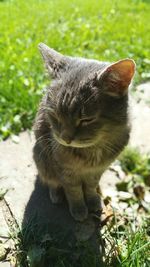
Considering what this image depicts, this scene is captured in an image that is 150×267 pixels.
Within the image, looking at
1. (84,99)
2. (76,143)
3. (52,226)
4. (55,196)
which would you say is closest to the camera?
(84,99)

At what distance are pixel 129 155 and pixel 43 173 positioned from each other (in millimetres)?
873

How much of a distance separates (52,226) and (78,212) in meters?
0.20

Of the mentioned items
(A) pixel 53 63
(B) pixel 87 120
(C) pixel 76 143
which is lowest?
(C) pixel 76 143

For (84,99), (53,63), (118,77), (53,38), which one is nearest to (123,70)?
(118,77)

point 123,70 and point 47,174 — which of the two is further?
point 47,174

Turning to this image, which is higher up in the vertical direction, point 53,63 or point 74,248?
point 53,63

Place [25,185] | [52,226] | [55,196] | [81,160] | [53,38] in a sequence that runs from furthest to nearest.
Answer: [53,38], [25,185], [55,196], [52,226], [81,160]

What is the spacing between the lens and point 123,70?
201 cm

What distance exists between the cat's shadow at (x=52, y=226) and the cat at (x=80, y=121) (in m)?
0.08

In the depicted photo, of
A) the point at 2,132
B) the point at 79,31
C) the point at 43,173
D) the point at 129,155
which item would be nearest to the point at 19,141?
the point at 2,132

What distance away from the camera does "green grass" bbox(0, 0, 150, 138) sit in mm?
3656

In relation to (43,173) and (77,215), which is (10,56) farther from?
(77,215)

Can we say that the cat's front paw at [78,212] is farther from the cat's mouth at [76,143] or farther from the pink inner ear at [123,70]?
the pink inner ear at [123,70]

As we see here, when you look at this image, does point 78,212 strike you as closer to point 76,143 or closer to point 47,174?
point 47,174
